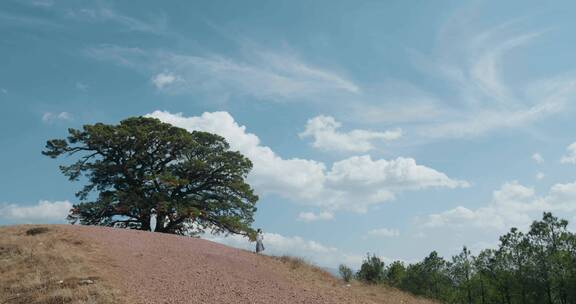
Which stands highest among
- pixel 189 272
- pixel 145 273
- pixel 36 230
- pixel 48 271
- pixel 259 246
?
pixel 259 246

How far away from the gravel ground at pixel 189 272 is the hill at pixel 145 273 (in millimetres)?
28

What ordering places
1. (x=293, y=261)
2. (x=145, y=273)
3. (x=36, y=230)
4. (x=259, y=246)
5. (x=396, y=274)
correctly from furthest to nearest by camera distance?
(x=396, y=274), (x=259, y=246), (x=293, y=261), (x=36, y=230), (x=145, y=273)

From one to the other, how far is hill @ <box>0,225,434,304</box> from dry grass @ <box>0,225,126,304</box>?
3cm

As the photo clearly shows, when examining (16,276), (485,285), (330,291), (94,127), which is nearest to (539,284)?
(485,285)

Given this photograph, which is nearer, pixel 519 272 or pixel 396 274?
pixel 519 272

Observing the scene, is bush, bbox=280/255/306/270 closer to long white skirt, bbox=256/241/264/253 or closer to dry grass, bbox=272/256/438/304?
dry grass, bbox=272/256/438/304

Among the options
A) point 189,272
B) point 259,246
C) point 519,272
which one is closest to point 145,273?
point 189,272

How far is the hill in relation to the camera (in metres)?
13.4

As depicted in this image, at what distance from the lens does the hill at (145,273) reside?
13383mm

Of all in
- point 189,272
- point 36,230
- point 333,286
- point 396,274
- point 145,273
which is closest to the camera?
point 145,273

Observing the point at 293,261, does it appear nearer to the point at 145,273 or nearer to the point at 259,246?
the point at 259,246

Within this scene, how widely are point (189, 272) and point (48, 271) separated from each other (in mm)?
4379

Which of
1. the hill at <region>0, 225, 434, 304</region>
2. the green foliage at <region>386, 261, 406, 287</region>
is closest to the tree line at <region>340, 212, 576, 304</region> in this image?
the green foliage at <region>386, 261, 406, 287</region>

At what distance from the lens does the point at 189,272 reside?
51.7ft
